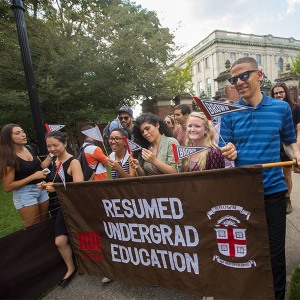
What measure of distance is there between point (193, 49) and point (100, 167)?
54181mm

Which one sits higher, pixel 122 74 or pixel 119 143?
pixel 122 74

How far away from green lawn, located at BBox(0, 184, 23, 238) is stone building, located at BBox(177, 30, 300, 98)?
1652 inches

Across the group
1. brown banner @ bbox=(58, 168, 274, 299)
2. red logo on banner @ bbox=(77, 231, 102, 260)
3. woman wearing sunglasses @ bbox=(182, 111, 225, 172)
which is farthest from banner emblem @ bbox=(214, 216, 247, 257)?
red logo on banner @ bbox=(77, 231, 102, 260)

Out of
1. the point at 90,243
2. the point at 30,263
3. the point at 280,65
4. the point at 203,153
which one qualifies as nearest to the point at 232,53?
the point at 280,65

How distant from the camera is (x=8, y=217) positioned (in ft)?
19.4

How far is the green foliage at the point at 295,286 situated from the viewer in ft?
7.42

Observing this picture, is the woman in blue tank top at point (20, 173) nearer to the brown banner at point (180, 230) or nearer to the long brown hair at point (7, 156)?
the long brown hair at point (7, 156)

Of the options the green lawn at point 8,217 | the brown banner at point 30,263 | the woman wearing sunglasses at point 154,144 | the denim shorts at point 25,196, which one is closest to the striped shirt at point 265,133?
the woman wearing sunglasses at point 154,144

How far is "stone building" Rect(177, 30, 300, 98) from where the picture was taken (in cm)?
4519

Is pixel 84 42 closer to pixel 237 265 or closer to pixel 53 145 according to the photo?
pixel 53 145

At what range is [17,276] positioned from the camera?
2.56 meters

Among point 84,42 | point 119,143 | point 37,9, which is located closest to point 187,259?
point 119,143

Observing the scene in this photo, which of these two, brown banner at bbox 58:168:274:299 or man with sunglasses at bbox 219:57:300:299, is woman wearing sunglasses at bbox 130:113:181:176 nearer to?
brown banner at bbox 58:168:274:299

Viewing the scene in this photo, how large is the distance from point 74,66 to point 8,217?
21.5 ft
